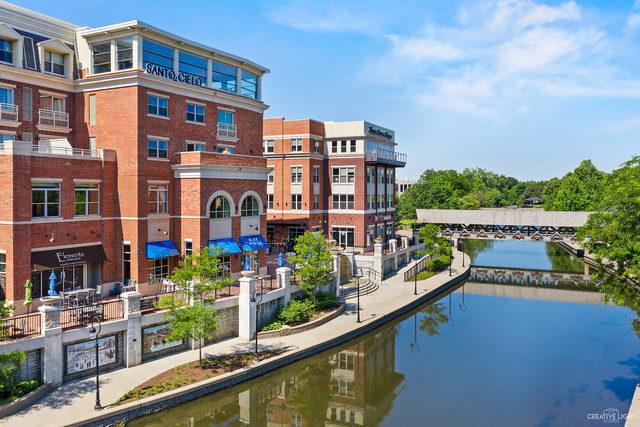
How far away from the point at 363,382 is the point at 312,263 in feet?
28.2

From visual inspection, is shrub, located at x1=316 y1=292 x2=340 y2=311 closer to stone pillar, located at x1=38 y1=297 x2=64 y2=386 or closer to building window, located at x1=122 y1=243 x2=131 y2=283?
building window, located at x1=122 y1=243 x2=131 y2=283

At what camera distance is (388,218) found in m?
54.1

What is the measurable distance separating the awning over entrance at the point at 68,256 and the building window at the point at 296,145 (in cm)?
2464

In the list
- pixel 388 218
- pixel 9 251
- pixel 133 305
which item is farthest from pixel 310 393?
pixel 388 218

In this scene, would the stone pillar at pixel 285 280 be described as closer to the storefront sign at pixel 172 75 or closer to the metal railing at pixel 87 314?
the metal railing at pixel 87 314

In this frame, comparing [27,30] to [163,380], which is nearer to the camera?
[163,380]

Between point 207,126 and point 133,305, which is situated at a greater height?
point 207,126

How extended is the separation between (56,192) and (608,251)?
24.7 meters

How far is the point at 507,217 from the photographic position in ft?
202

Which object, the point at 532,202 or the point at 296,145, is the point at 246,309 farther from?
the point at 532,202

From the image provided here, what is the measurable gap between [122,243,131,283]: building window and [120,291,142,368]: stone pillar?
21.2 ft

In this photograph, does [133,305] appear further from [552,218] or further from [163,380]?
[552,218]

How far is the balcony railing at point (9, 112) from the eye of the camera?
25761 millimetres

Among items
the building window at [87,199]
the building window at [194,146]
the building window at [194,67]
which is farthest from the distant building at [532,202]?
the building window at [87,199]
